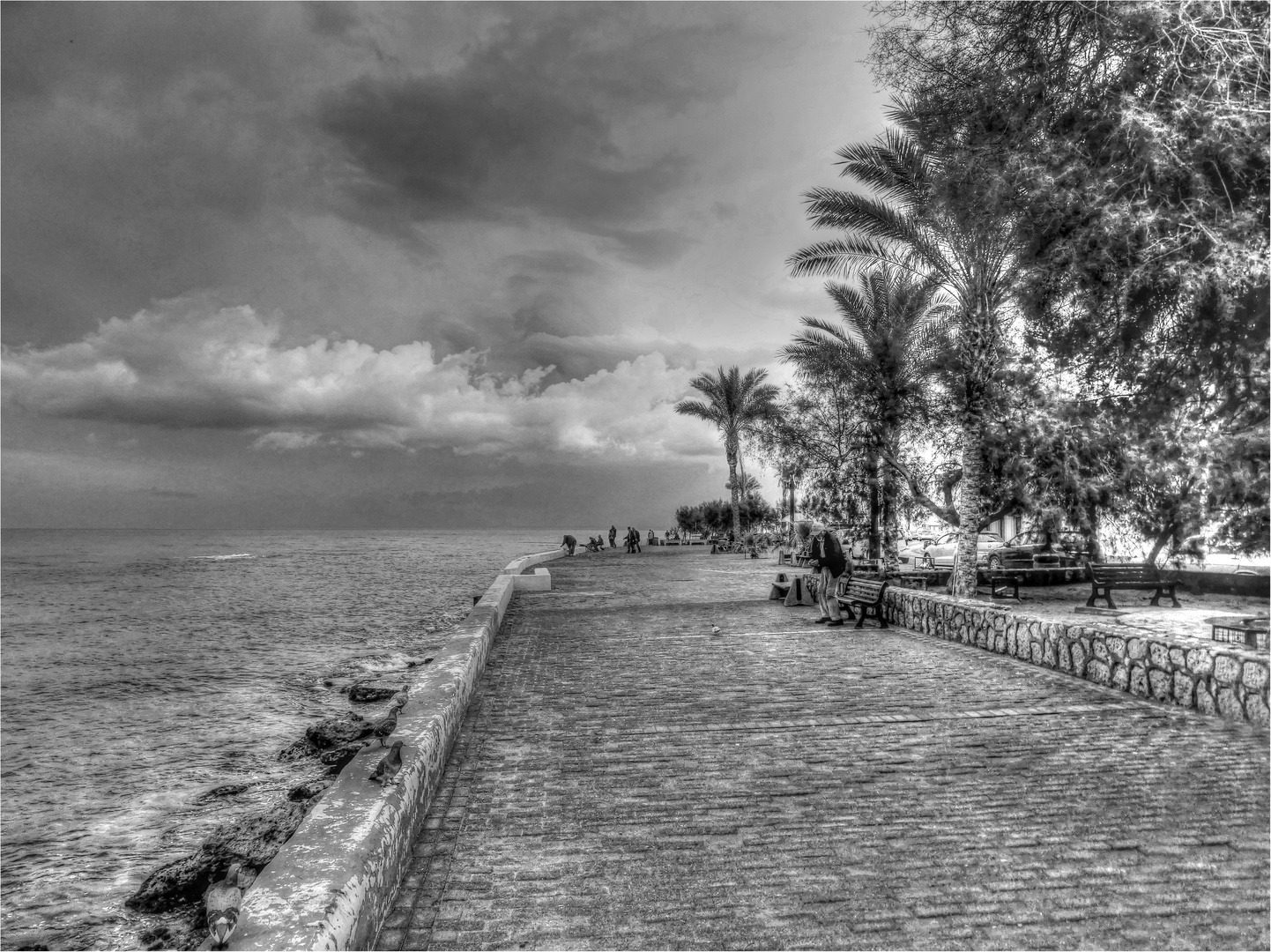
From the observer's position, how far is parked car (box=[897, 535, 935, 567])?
22.8m

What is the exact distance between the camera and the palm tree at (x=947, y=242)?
1202cm

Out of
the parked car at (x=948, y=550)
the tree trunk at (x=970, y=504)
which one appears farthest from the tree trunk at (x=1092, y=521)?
the parked car at (x=948, y=550)

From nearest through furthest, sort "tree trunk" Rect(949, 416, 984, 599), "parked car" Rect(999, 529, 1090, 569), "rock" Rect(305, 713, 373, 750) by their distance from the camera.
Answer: "rock" Rect(305, 713, 373, 750), "tree trunk" Rect(949, 416, 984, 599), "parked car" Rect(999, 529, 1090, 569)

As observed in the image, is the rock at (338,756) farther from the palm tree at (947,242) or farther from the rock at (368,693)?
the palm tree at (947,242)

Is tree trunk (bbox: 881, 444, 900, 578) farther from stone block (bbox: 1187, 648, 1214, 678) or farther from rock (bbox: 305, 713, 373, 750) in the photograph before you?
rock (bbox: 305, 713, 373, 750)

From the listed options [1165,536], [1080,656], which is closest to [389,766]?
[1080,656]

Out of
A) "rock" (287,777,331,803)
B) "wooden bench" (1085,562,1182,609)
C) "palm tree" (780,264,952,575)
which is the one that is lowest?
"rock" (287,777,331,803)

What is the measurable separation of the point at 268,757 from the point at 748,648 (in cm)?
637

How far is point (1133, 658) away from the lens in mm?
6762

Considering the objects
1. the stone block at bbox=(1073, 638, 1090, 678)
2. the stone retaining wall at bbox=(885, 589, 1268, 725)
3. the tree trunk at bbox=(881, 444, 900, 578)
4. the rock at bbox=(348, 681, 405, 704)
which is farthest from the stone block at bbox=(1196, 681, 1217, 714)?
the tree trunk at bbox=(881, 444, 900, 578)

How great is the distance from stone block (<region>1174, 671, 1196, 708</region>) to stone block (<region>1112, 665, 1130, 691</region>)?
52 centimetres

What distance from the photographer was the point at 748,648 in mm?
9797

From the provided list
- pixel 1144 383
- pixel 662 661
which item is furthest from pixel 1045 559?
pixel 662 661

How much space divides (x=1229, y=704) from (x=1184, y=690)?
431 mm
